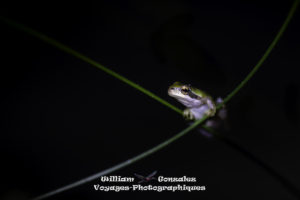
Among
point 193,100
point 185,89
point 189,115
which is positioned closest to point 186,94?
point 185,89

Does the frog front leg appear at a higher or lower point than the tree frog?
lower

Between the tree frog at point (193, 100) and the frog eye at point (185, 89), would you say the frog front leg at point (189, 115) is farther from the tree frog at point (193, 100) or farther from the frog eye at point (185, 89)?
the frog eye at point (185, 89)

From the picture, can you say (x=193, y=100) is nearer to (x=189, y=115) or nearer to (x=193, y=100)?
(x=193, y=100)

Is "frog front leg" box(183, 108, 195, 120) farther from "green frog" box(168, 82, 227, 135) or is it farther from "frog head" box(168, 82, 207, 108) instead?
"frog head" box(168, 82, 207, 108)

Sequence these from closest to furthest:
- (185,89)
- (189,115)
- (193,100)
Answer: (185,89), (193,100), (189,115)

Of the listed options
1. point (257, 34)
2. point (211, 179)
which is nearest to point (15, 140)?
point (211, 179)

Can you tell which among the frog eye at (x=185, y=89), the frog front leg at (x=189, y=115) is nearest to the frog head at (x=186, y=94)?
the frog eye at (x=185, y=89)

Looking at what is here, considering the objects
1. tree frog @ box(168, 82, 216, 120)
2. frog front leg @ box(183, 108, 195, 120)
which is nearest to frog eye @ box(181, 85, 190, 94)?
tree frog @ box(168, 82, 216, 120)

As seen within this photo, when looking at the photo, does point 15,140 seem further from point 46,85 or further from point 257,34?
point 257,34

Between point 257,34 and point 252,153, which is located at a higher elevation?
point 257,34

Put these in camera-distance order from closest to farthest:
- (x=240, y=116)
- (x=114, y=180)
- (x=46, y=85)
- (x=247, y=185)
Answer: (x=114, y=180), (x=247, y=185), (x=46, y=85), (x=240, y=116)

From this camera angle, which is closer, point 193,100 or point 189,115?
point 193,100
